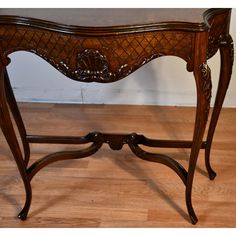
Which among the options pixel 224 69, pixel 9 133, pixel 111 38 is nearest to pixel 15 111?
pixel 9 133

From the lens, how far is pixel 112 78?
821 mm

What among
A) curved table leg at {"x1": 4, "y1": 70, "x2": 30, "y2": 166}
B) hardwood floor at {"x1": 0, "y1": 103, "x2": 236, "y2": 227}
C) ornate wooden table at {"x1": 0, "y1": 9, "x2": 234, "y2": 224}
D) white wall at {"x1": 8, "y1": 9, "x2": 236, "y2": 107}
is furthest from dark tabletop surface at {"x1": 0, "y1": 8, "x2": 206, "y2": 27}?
white wall at {"x1": 8, "y1": 9, "x2": 236, "y2": 107}

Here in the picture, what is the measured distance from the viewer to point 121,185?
3.99 ft

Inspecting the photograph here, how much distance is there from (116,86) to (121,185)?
57cm

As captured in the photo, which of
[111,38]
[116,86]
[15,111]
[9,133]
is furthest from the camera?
[116,86]

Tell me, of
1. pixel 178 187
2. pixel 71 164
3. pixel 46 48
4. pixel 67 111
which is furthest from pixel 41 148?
pixel 46 48

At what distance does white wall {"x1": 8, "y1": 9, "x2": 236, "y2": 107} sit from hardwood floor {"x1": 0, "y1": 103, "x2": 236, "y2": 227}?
116 millimetres

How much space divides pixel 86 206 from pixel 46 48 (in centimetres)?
55

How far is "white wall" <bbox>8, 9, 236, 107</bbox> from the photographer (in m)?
1.58

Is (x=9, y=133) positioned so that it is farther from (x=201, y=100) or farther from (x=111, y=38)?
(x=201, y=100)

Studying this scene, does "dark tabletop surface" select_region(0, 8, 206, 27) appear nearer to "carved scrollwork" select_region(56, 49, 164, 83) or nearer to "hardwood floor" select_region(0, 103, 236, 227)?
"carved scrollwork" select_region(56, 49, 164, 83)

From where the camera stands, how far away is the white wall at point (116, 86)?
1.58 meters

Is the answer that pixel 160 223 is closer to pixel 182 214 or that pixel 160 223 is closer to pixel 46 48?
pixel 182 214

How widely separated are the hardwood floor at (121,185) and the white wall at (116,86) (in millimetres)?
116
